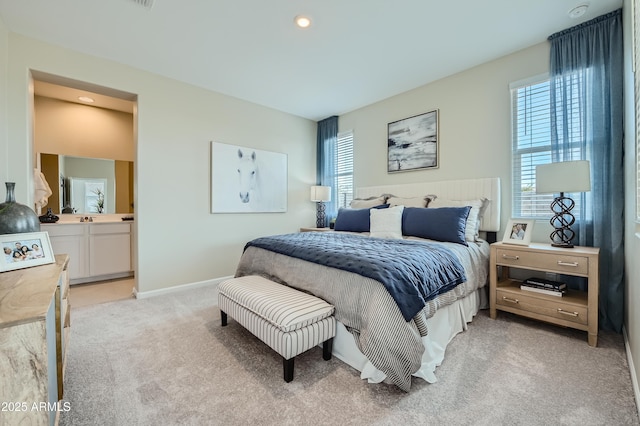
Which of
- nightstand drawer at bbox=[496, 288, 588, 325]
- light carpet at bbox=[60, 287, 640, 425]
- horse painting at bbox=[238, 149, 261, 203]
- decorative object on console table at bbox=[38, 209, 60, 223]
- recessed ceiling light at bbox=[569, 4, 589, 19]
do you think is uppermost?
recessed ceiling light at bbox=[569, 4, 589, 19]

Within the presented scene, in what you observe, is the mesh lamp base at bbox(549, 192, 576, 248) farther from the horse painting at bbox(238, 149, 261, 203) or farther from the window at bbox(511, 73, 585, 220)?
the horse painting at bbox(238, 149, 261, 203)

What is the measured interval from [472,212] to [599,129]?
118 cm

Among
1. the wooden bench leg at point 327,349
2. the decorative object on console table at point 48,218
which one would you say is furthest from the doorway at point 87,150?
the wooden bench leg at point 327,349

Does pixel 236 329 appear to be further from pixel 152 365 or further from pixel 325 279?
pixel 325 279

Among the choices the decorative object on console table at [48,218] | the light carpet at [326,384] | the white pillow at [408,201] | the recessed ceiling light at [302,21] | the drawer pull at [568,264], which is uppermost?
the recessed ceiling light at [302,21]

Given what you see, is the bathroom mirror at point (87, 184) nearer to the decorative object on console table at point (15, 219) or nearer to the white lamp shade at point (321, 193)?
the decorative object on console table at point (15, 219)

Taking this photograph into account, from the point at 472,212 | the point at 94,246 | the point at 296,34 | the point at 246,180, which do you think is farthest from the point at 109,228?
the point at 472,212

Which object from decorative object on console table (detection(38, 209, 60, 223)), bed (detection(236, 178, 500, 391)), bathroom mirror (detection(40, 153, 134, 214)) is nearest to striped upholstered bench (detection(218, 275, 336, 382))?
bed (detection(236, 178, 500, 391))

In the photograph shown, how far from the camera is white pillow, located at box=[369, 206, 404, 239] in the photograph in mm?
3021

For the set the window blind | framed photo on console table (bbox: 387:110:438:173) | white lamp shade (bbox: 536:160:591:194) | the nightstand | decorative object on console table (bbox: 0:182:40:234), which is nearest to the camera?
decorative object on console table (bbox: 0:182:40:234)

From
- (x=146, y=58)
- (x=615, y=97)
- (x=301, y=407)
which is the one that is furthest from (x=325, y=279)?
(x=146, y=58)

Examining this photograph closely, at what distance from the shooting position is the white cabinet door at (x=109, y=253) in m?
3.82

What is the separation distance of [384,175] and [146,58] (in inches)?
130

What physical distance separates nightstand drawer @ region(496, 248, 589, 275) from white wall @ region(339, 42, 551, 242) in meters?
0.57
